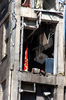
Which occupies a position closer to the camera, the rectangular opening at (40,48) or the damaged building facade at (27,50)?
the damaged building facade at (27,50)

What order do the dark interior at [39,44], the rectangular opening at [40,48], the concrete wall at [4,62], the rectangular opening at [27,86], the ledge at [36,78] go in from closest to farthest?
1. the ledge at [36,78]
2. the rectangular opening at [27,86]
3. the concrete wall at [4,62]
4. the rectangular opening at [40,48]
5. the dark interior at [39,44]

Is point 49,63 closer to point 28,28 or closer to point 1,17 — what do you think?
point 28,28

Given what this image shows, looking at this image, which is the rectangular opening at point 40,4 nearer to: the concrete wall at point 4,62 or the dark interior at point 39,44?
the dark interior at point 39,44

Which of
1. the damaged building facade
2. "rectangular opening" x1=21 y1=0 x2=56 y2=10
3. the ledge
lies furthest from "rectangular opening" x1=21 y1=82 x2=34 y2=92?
"rectangular opening" x1=21 y1=0 x2=56 y2=10

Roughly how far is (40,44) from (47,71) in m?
4.53

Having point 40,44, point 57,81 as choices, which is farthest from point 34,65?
point 57,81

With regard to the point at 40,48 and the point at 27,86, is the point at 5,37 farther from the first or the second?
the point at 27,86

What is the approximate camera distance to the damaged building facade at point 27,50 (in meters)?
46.1

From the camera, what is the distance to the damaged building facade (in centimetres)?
4606

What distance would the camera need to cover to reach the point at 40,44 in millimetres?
51500

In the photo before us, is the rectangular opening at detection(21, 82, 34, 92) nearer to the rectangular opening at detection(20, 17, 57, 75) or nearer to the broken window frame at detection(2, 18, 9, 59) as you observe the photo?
the rectangular opening at detection(20, 17, 57, 75)

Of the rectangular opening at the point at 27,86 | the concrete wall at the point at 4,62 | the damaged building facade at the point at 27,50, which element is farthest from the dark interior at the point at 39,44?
the rectangular opening at the point at 27,86

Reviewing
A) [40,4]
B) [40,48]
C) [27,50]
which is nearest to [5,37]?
[27,50]

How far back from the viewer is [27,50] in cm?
4978
